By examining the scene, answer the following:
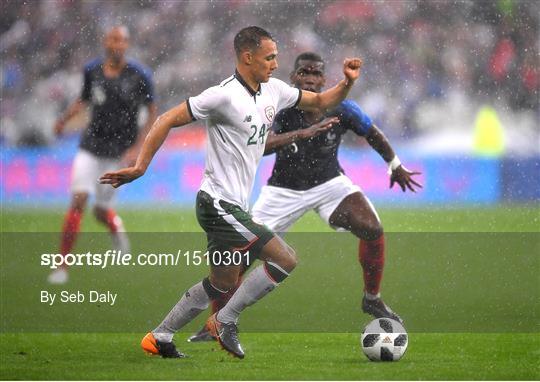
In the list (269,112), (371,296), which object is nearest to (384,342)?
→ (371,296)

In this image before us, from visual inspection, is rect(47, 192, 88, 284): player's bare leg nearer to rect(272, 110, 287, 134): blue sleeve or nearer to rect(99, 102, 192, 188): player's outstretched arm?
rect(272, 110, 287, 134): blue sleeve

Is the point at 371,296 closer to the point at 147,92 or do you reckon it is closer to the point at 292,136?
the point at 292,136

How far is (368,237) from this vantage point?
7.65 m

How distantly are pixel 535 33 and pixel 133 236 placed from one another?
646cm

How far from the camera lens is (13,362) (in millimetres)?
6371

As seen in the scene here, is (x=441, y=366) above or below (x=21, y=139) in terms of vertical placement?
above

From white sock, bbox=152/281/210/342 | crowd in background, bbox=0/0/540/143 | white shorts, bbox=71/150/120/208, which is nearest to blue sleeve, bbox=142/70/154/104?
white shorts, bbox=71/150/120/208

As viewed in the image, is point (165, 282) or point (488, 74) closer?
point (165, 282)

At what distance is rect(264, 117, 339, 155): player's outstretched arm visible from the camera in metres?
6.92

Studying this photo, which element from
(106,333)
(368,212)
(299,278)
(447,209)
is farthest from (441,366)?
(447,209)

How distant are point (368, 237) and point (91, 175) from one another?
282 cm

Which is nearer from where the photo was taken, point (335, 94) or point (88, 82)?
point (335, 94)

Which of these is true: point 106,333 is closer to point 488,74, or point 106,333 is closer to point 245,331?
point 245,331

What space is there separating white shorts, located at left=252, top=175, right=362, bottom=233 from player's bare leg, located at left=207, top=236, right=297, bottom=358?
4.65 feet
